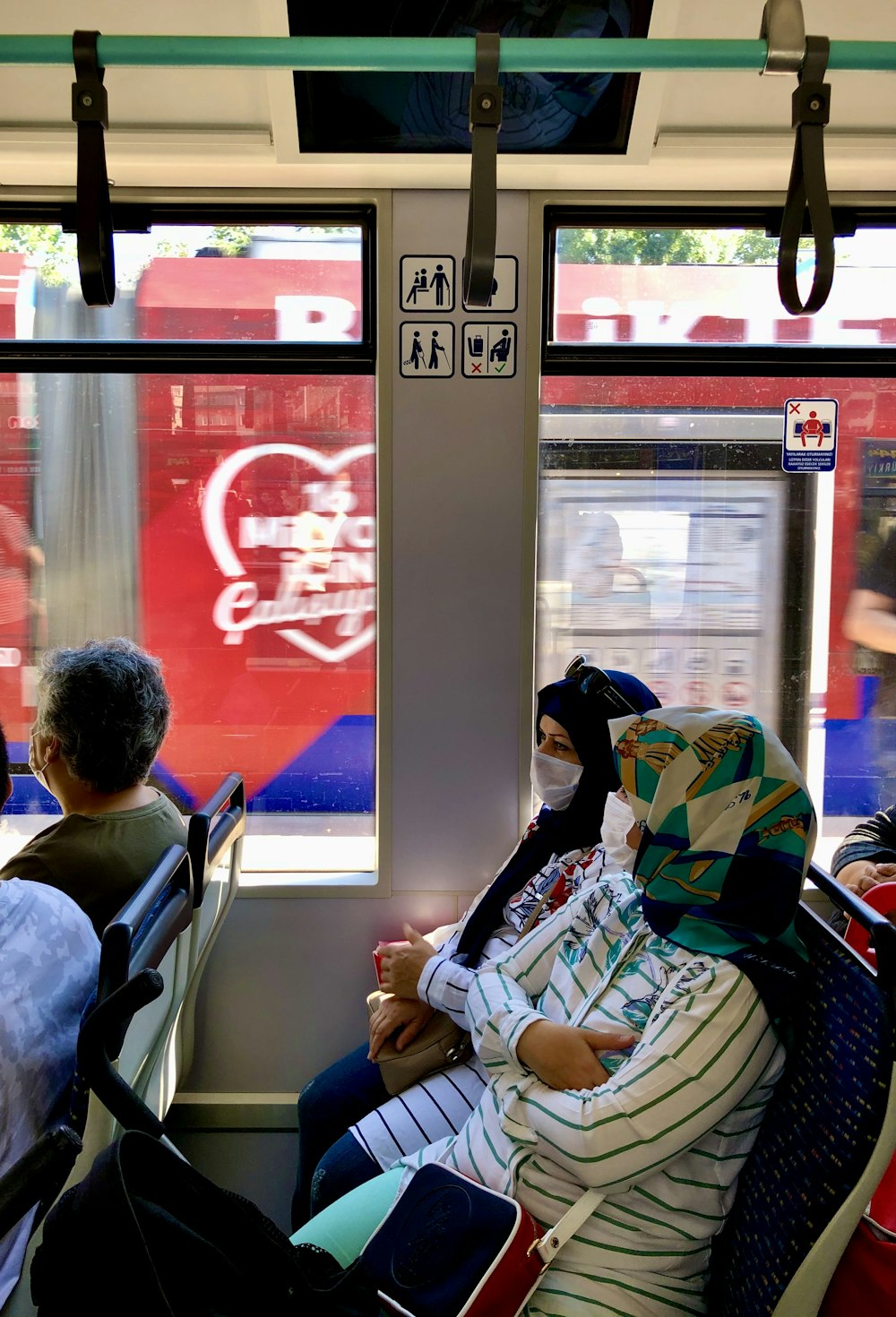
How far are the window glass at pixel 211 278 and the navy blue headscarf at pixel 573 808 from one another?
1175mm

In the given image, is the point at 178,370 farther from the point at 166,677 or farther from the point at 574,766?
the point at 574,766

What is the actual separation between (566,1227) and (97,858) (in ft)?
3.72

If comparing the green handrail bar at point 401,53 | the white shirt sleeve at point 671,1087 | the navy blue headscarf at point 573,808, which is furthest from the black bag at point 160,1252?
the green handrail bar at point 401,53

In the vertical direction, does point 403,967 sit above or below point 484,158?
below

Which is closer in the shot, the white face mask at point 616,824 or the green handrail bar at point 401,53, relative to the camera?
the green handrail bar at point 401,53

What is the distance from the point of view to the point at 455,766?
2.79 m

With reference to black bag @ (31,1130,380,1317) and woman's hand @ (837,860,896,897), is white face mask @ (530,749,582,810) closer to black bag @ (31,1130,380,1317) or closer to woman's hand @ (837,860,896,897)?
woman's hand @ (837,860,896,897)

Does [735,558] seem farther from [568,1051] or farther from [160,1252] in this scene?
[160,1252]

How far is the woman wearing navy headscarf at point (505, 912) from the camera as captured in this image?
2129 mm

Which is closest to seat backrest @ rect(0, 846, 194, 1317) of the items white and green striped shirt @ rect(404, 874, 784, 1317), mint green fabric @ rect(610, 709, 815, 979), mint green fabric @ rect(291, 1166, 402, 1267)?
mint green fabric @ rect(291, 1166, 402, 1267)

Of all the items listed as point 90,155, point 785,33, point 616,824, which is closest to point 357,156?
point 90,155

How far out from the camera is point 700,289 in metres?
2.75

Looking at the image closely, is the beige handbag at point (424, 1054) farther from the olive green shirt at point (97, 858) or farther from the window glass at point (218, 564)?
the window glass at point (218, 564)

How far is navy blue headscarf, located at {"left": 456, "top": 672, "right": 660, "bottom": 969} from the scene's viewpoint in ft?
7.63
